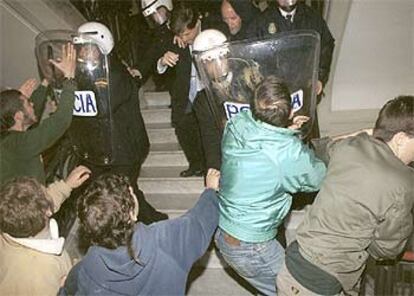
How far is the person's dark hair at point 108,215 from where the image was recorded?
1.80 metres

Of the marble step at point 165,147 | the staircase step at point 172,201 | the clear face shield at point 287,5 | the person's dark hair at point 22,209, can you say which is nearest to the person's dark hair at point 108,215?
the person's dark hair at point 22,209

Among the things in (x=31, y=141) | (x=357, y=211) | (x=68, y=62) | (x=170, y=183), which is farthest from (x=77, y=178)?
(x=357, y=211)

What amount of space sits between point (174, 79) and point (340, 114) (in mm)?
1709

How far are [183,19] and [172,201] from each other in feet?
4.43

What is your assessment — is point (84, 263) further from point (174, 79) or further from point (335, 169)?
point (174, 79)

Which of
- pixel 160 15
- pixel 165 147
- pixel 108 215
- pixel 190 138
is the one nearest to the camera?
pixel 108 215

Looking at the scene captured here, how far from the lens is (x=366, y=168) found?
5.91 ft

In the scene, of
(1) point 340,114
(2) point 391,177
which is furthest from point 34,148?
(1) point 340,114

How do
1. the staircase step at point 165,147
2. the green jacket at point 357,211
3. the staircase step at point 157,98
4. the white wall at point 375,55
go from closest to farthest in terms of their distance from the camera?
the green jacket at point 357,211, the white wall at point 375,55, the staircase step at point 165,147, the staircase step at point 157,98

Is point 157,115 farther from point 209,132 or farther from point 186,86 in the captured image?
point 209,132

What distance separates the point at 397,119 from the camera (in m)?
1.80

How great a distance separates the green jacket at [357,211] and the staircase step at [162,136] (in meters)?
2.38

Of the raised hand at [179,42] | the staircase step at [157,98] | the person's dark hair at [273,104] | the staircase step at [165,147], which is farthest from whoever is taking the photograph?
the staircase step at [157,98]

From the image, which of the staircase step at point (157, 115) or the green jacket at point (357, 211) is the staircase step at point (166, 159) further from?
the green jacket at point (357, 211)
